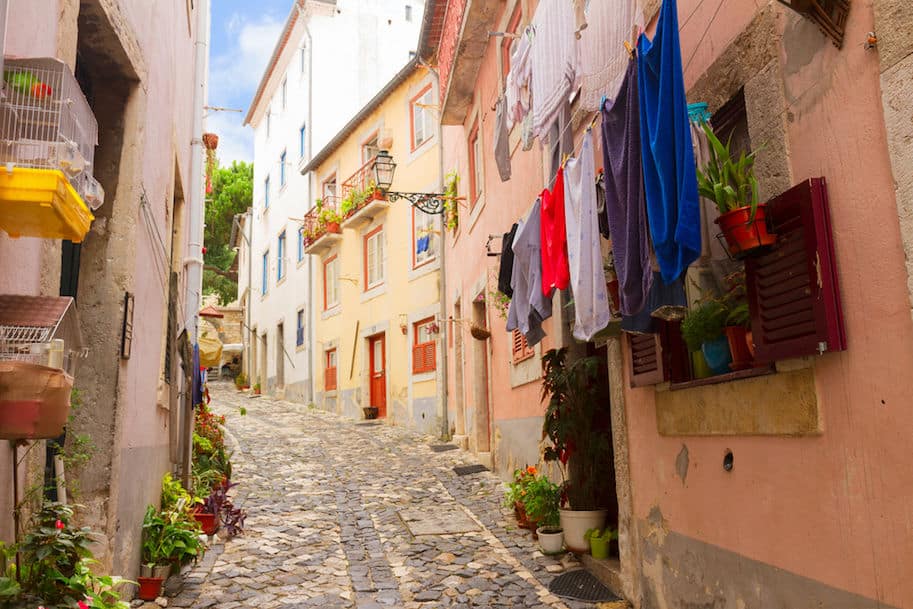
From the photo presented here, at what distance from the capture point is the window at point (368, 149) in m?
20.4

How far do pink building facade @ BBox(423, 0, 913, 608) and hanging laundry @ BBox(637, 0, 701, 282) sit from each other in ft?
1.71

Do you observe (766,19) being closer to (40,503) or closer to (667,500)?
(667,500)

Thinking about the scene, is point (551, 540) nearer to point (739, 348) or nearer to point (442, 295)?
A: point (739, 348)

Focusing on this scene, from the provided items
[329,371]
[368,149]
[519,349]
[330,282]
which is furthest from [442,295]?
[330,282]

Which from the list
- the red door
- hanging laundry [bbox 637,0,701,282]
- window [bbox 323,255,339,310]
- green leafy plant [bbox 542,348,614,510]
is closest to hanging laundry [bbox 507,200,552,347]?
green leafy plant [bbox 542,348,614,510]

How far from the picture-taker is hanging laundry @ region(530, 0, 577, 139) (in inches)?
237

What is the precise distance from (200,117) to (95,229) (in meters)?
5.32

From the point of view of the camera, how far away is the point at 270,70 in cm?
3006

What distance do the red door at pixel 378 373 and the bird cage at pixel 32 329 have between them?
1636 centimetres

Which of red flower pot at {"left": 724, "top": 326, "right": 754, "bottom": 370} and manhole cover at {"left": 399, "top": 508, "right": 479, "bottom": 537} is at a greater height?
red flower pot at {"left": 724, "top": 326, "right": 754, "bottom": 370}

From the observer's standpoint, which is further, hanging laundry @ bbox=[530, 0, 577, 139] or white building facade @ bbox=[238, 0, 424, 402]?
white building facade @ bbox=[238, 0, 424, 402]

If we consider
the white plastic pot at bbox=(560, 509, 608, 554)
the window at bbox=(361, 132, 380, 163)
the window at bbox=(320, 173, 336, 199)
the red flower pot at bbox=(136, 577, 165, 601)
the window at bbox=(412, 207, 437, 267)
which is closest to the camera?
the red flower pot at bbox=(136, 577, 165, 601)

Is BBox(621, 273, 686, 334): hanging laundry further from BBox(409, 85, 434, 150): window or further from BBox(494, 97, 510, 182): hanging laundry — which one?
BBox(409, 85, 434, 150): window

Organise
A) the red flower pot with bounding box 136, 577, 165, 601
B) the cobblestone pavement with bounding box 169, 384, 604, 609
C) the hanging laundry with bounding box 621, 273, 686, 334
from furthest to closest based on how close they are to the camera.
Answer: the cobblestone pavement with bounding box 169, 384, 604, 609, the red flower pot with bounding box 136, 577, 165, 601, the hanging laundry with bounding box 621, 273, 686, 334
